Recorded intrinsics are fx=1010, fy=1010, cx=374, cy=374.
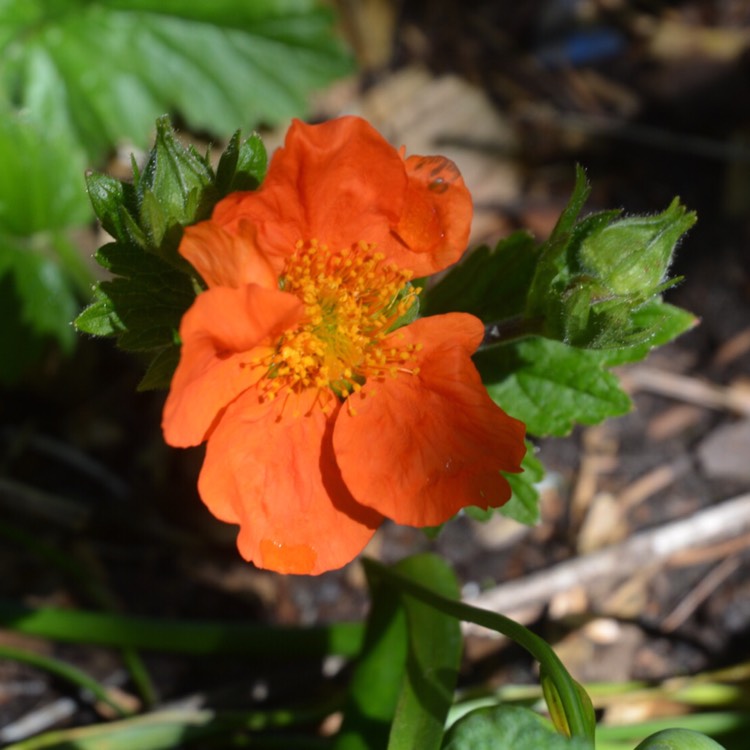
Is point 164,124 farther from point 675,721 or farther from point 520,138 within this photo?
point 520,138

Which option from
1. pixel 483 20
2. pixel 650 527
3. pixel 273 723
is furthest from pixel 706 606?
pixel 483 20

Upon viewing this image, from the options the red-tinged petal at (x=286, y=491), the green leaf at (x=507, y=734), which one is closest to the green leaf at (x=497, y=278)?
the red-tinged petal at (x=286, y=491)

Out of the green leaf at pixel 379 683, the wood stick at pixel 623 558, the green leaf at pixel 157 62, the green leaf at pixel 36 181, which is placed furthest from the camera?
the green leaf at pixel 157 62

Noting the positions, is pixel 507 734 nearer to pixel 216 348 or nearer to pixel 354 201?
pixel 216 348

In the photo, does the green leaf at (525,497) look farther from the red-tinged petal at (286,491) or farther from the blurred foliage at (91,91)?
the blurred foliage at (91,91)

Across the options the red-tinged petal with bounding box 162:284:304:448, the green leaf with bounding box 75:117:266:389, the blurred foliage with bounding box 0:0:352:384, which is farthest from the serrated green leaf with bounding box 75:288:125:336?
the blurred foliage with bounding box 0:0:352:384

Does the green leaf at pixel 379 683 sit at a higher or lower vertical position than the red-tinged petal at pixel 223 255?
lower

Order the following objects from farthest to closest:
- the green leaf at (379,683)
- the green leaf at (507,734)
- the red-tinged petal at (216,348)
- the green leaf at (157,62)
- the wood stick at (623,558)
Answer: the green leaf at (157,62), the wood stick at (623,558), the green leaf at (379,683), the red-tinged petal at (216,348), the green leaf at (507,734)
